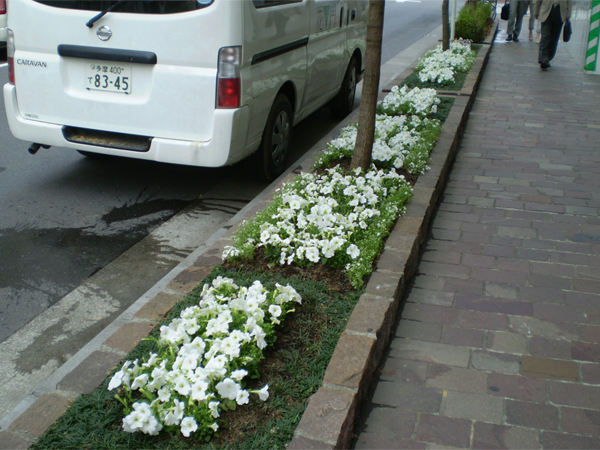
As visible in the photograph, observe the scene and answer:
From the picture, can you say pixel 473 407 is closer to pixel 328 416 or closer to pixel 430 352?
pixel 430 352

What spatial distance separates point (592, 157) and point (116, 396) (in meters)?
5.68

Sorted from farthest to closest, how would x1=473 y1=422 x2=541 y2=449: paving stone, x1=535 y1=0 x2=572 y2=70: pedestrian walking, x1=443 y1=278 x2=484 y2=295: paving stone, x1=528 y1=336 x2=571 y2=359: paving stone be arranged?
x1=535 y1=0 x2=572 y2=70: pedestrian walking
x1=443 y1=278 x2=484 y2=295: paving stone
x1=528 y1=336 x2=571 y2=359: paving stone
x1=473 y1=422 x2=541 y2=449: paving stone

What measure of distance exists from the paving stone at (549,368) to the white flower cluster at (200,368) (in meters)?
1.23

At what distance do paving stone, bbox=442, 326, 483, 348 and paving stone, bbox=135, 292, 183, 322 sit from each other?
146 cm

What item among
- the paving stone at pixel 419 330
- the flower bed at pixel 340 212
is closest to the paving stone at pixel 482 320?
the paving stone at pixel 419 330

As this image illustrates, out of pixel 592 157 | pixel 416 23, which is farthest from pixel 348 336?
pixel 416 23

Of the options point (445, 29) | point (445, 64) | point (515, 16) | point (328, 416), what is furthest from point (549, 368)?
point (515, 16)

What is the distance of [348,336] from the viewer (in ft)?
9.34

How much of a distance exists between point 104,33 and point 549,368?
390cm

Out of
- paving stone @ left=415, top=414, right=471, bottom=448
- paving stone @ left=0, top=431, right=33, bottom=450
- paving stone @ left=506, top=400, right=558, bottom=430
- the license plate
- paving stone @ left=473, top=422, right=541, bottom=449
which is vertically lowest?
paving stone @ left=415, top=414, right=471, bottom=448

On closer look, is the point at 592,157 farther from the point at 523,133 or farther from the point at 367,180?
the point at 367,180

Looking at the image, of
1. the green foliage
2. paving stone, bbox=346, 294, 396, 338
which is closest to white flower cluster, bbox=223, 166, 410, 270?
paving stone, bbox=346, 294, 396, 338

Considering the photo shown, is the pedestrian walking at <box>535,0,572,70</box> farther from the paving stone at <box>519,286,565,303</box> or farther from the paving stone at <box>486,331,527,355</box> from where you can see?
the paving stone at <box>486,331,527,355</box>

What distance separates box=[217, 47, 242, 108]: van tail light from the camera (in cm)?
452
